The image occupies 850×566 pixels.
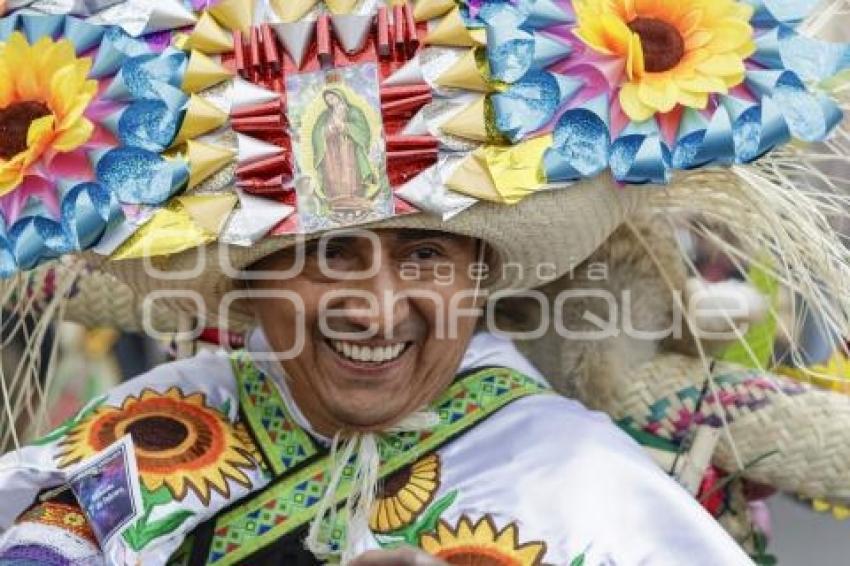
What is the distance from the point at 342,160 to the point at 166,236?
23 cm

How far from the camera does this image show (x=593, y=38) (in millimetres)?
1701

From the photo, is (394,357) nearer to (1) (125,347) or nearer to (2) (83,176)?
(2) (83,176)

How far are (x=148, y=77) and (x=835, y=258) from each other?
894 mm

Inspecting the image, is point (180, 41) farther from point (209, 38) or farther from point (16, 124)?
point (16, 124)

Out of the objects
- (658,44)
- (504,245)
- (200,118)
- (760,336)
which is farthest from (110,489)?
(760,336)

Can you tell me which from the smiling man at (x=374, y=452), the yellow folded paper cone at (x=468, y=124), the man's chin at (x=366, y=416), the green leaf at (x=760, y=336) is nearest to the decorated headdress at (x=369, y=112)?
the yellow folded paper cone at (x=468, y=124)

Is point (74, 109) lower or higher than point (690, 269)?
higher

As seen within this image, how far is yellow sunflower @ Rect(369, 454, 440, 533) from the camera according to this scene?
1.84 meters

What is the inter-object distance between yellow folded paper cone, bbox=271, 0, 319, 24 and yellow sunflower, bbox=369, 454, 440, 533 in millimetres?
597

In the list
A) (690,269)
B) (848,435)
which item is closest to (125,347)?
(690,269)

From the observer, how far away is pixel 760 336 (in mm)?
2174

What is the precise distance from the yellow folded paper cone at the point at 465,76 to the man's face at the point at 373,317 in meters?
0.19

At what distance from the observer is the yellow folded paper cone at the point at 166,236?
171cm

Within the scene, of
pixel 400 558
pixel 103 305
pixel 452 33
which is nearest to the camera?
pixel 400 558
